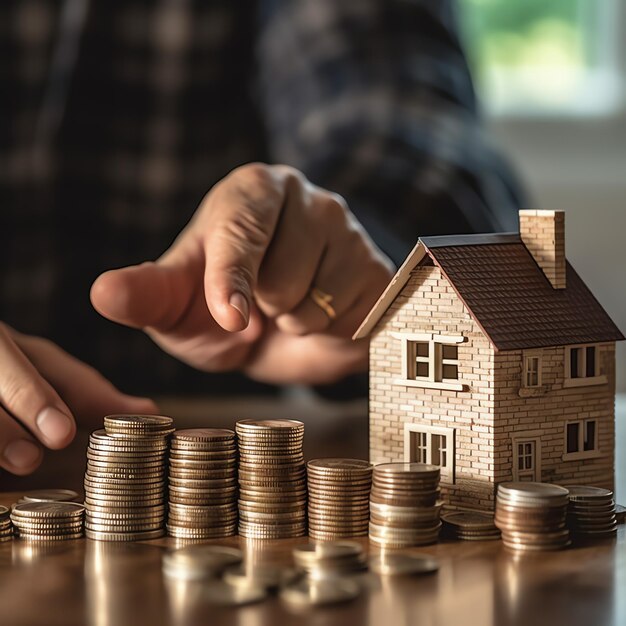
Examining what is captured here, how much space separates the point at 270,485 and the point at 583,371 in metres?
0.39

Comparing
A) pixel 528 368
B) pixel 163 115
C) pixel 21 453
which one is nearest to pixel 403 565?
pixel 528 368

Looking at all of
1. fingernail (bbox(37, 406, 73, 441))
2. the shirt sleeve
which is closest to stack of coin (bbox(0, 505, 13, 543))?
fingernail (bbox(37, 406, 73, 441))

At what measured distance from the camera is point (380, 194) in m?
2.35

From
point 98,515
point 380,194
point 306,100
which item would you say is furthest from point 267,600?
point 306,100

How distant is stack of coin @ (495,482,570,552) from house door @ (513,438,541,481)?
0.29 feet

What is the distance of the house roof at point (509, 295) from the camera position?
121 cm

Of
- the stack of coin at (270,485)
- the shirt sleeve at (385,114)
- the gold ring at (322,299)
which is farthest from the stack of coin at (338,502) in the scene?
the shirt sleeve at (385,114)

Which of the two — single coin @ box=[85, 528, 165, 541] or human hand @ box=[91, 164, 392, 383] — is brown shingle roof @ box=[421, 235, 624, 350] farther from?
single coin @ box=[85, 528, 165, 541]

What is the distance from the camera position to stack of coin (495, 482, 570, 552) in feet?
3.62

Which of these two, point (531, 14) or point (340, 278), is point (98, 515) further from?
point (531, 14)

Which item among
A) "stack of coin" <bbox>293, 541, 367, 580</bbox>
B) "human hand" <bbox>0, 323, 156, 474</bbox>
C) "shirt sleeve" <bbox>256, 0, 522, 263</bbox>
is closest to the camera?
"stack of coin" <bbox>293, 541, 367, 580</bbox>

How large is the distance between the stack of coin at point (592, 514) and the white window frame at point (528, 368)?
0.13 m

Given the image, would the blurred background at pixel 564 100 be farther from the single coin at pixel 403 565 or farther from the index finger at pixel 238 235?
the single coin at pixel 403 565

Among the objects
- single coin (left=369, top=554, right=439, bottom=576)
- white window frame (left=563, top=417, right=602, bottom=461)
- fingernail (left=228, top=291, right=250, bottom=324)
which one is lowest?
single coin (left=369, top=554, right=439, bottom=576)
